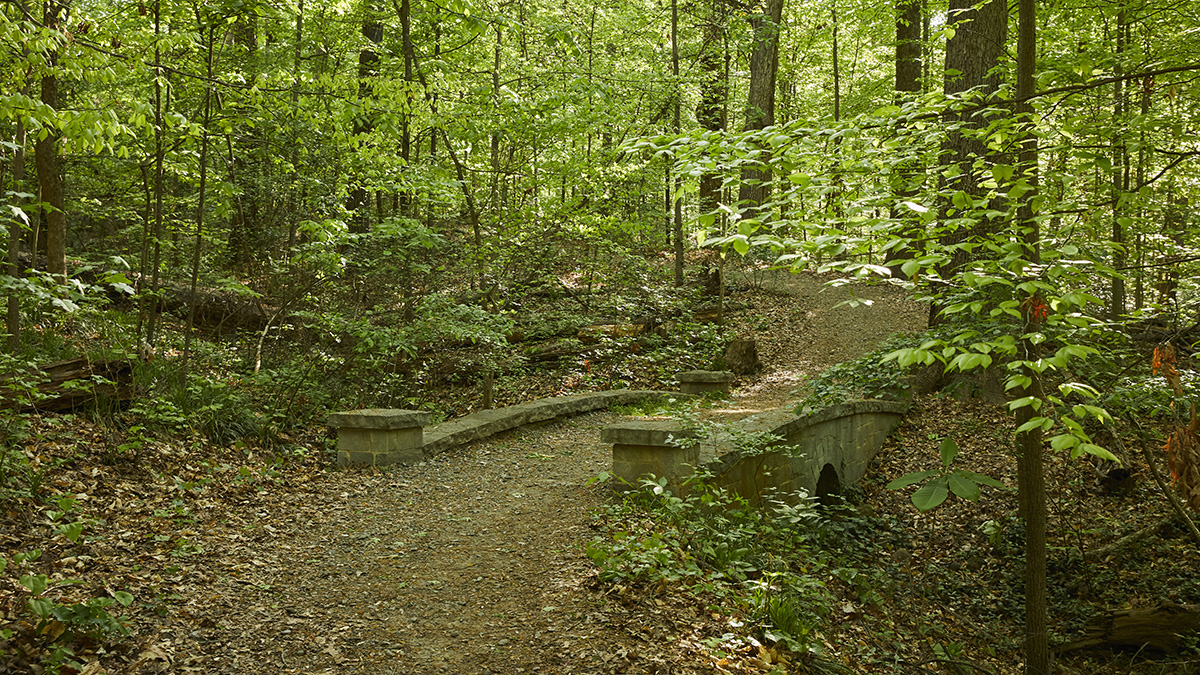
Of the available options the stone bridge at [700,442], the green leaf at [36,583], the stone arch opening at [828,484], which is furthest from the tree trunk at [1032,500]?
the green leaf at [36,583]

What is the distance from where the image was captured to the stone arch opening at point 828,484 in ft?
29.3

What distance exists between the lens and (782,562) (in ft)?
18.3

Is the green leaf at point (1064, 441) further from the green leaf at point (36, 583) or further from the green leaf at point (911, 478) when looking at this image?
the green leaf at point (36, 583)

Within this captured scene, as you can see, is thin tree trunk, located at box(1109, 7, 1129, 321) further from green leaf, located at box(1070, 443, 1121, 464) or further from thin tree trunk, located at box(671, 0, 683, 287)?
thin tree trunk, located at box(671, 0, 683, 287)

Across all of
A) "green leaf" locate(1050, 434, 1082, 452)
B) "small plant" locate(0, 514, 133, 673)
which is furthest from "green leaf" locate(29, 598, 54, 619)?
"green leaf" locate(1050, 434, 1082, 452)

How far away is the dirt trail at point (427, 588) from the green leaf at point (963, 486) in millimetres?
1649

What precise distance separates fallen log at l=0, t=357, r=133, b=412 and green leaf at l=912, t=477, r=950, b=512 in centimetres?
627

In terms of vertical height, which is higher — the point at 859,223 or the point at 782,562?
the point at 859,223

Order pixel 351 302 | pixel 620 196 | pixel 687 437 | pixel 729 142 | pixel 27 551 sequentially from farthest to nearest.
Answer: pixel 620 196 < pixel 351 302 < pixel 687 437 < pixel 27 551 < pixel 729 142

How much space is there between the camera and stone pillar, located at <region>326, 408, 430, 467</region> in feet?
24.7

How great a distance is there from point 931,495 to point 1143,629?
4.64m

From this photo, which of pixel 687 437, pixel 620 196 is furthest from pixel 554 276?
pixel 687 437

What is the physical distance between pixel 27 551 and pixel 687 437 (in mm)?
4688

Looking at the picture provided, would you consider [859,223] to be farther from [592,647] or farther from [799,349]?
[799,349]
